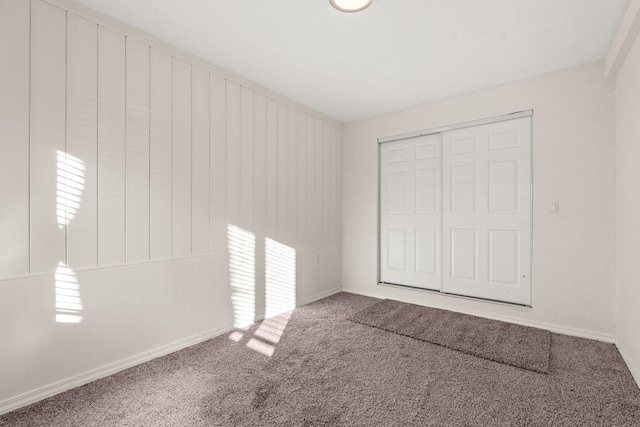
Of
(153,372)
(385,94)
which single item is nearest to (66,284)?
(153,372)

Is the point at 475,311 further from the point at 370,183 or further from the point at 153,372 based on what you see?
the point at 153,372

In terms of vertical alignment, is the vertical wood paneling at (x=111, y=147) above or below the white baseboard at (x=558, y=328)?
above

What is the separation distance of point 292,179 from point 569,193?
2.89 metres

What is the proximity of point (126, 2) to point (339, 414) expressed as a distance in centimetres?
299

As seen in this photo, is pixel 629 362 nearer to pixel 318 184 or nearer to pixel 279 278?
pixel 279 278

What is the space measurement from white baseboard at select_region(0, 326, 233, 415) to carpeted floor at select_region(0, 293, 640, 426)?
0.06 meters

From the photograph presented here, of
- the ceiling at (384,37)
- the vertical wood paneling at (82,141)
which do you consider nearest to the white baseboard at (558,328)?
the ceiling at (384,37)

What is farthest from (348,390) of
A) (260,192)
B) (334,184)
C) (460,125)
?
(460,125)

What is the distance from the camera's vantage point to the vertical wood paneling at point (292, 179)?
3744 millimetres

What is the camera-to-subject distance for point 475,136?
3.55 m

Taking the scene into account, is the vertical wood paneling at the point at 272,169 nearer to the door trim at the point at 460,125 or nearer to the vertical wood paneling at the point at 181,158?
the vertical wood paneling at the point at 181,158

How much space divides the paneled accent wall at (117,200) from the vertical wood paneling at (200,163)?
0.03 ft

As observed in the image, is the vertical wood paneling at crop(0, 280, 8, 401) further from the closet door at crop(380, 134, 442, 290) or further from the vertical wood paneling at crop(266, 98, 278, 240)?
the closet door at crop(380, 134, 442, 290)

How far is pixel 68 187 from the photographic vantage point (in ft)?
6.72
